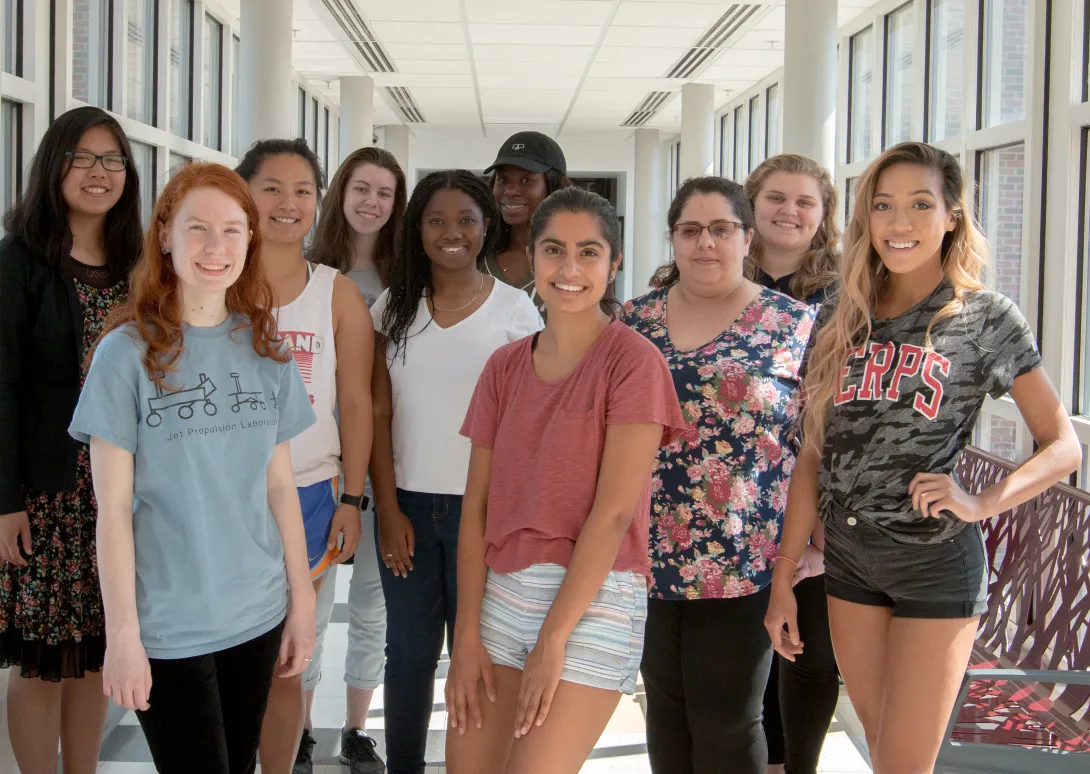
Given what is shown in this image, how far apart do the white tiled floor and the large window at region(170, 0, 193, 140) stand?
5.37 meters

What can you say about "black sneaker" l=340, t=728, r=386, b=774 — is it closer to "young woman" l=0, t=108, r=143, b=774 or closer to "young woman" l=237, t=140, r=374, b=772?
"young woman" l=237, t=140, r=374, b=772

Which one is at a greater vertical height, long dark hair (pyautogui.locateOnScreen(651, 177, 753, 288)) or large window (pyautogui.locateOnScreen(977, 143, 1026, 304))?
large window (pyautogui.locateOnScreen(977, 143, 1026, 304))

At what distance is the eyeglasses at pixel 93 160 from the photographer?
8.35ft

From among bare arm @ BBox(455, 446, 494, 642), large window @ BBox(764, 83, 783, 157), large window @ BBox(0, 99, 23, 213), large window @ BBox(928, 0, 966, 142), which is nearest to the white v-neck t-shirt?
bare arm @ BBox(455, 446, 494, 642)

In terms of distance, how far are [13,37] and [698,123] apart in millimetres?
8919

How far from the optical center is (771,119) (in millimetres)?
11531

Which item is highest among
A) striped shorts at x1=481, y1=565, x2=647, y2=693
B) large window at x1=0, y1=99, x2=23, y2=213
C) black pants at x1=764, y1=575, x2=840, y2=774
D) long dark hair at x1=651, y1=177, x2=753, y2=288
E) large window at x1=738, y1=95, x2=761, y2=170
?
large window at x1=738, y1=95, x2=761, y2=170

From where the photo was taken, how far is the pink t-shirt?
6.31 feet

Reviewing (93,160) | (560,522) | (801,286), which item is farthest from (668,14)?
(560,522)

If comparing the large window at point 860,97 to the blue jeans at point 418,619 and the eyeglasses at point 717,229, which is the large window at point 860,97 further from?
the blue jeans at point 418,619

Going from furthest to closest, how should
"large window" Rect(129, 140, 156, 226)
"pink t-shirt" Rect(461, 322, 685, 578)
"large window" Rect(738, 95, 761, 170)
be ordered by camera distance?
"large window" Rect(738, 95, 761, 170) → "large window" Rect(129, 140, 156, 226) → "pink t-shirt" Rect(461, 322, 685, 578)

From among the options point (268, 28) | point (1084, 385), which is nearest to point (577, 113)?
point (268, 28)

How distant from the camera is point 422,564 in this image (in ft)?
8.47

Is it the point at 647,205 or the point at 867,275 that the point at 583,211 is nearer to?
the point at 867,275
